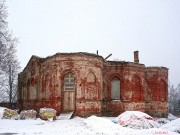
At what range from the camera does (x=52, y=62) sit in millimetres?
28000

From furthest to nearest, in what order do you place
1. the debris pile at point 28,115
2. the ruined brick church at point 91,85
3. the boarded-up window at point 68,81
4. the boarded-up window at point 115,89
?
the boarded-up window at point 115,89 < the boarded-up window at point 68,81 < the ruined brick church at point 91,85 < the debris pile at point 28,115

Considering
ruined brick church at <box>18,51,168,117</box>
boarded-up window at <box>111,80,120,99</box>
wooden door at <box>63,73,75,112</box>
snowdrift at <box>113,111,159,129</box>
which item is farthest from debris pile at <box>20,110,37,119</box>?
boarded-up window at <box>111,80,120,99</box>

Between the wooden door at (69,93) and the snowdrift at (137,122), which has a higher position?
the wooden door at (69,93)

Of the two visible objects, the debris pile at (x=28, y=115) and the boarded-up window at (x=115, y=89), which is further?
the boarded-up window at (x=115, y=89)

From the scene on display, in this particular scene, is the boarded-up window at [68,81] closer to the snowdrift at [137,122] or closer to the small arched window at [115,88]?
the small arched window at [115,88]

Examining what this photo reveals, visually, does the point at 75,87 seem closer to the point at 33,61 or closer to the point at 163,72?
the point at 33,61

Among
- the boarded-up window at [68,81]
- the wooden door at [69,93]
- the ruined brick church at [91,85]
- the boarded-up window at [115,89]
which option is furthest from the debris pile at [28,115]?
the boarded-up window at [115,89]

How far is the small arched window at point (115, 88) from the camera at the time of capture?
31.5 m

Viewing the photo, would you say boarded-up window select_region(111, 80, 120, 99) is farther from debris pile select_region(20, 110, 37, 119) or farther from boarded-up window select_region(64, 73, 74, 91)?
debris pile select_region(20, 110, 37, 119)

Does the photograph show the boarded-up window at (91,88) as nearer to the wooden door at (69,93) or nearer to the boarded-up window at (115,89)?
the wooden door at (69,93)

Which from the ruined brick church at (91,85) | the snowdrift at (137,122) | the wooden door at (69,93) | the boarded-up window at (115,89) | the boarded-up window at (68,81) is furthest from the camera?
the boarded-up window at (115,89)

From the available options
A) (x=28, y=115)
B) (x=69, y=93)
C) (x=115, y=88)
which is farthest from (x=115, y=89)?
(x=28, y=115)

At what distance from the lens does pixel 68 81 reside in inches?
1082

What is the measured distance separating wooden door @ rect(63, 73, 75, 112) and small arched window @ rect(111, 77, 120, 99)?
5.89 metres
